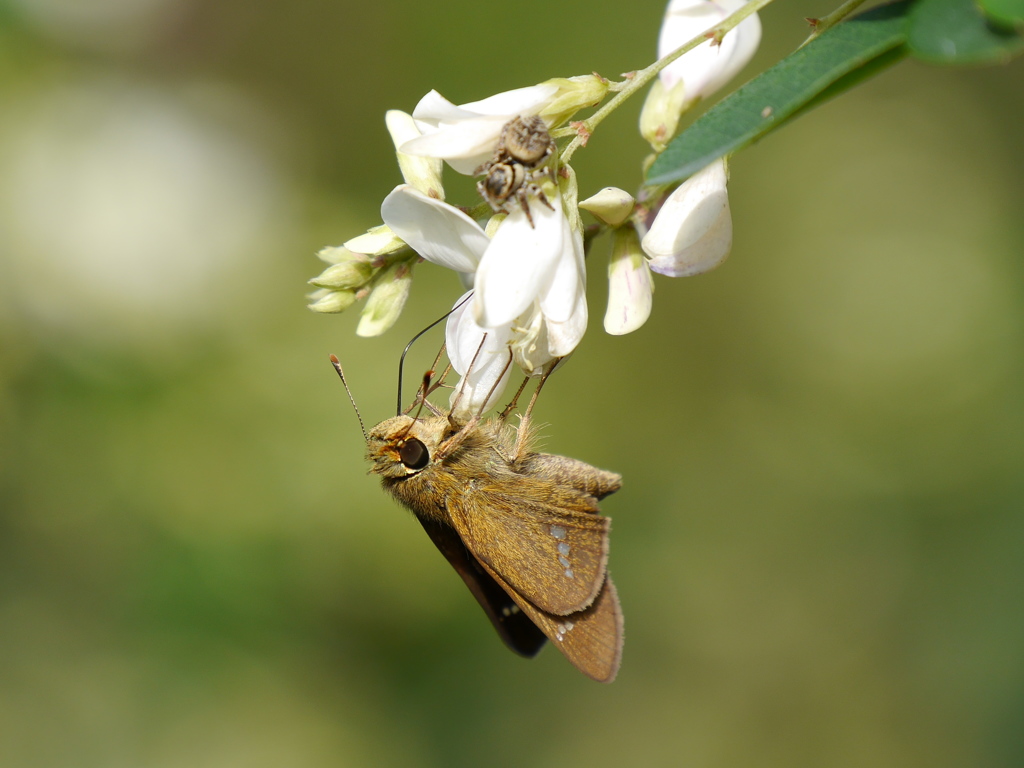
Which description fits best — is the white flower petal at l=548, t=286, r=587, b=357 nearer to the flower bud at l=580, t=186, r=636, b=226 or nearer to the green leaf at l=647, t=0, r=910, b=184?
the flower bud at l=580, t=186, r=636, b=226

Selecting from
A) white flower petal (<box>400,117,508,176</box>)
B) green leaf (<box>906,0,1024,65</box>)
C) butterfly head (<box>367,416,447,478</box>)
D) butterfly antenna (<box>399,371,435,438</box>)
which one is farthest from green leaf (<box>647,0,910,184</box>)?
butterfly head (<box>367,416,447,478</box>)

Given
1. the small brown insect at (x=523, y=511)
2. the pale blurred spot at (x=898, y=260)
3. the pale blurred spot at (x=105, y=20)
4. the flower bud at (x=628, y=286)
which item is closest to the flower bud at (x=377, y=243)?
the flower bud at (x=628, y=286)

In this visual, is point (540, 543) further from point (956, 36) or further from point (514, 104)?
point (956, 36)

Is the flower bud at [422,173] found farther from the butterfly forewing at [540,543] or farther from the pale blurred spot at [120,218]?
the pale blurred spot at [120,218]

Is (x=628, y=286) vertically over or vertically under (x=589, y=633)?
over

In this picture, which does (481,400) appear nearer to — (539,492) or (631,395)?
(539,492)

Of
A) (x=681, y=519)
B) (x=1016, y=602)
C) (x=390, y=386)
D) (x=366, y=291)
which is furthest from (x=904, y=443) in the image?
(x=366, y=291)

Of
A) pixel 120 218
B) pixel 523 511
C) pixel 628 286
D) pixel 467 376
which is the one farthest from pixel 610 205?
pixel 120 218
